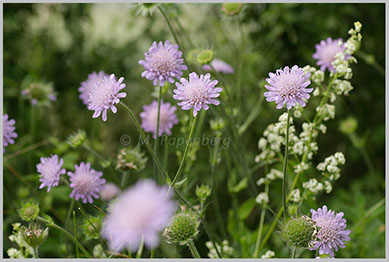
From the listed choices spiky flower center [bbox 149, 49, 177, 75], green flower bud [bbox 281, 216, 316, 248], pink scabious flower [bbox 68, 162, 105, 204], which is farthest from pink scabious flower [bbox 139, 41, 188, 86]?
green flower bud [bbox 281, 216, 316, 248]

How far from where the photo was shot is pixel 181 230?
0.75 m

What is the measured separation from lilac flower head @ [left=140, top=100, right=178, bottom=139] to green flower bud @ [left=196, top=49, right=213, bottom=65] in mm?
138

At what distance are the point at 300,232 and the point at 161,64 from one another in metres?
0.41

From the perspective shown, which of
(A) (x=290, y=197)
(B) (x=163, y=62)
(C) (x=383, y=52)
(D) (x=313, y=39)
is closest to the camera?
(B) (x=163, y=62)

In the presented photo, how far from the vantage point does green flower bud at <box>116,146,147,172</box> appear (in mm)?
979

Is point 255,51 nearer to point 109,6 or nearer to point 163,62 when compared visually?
point 109,6

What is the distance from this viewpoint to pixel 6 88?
5.54 feet

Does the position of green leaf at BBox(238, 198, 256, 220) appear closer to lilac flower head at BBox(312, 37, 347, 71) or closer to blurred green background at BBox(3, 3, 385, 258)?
blurred green background at BBox(3, 3, 385, 258)

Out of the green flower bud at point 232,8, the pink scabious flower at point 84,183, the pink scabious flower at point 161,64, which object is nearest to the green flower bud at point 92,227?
the pink scabious flower at point 84,183

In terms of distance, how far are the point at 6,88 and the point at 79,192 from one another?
0.92 meters

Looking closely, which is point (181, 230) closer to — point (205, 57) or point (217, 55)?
point (205, 57)

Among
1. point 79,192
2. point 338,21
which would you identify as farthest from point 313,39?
point 79,192

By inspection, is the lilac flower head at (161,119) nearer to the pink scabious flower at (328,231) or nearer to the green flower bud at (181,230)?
the green flower bud at (181,230)

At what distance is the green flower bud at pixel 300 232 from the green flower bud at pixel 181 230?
16 centimetres
